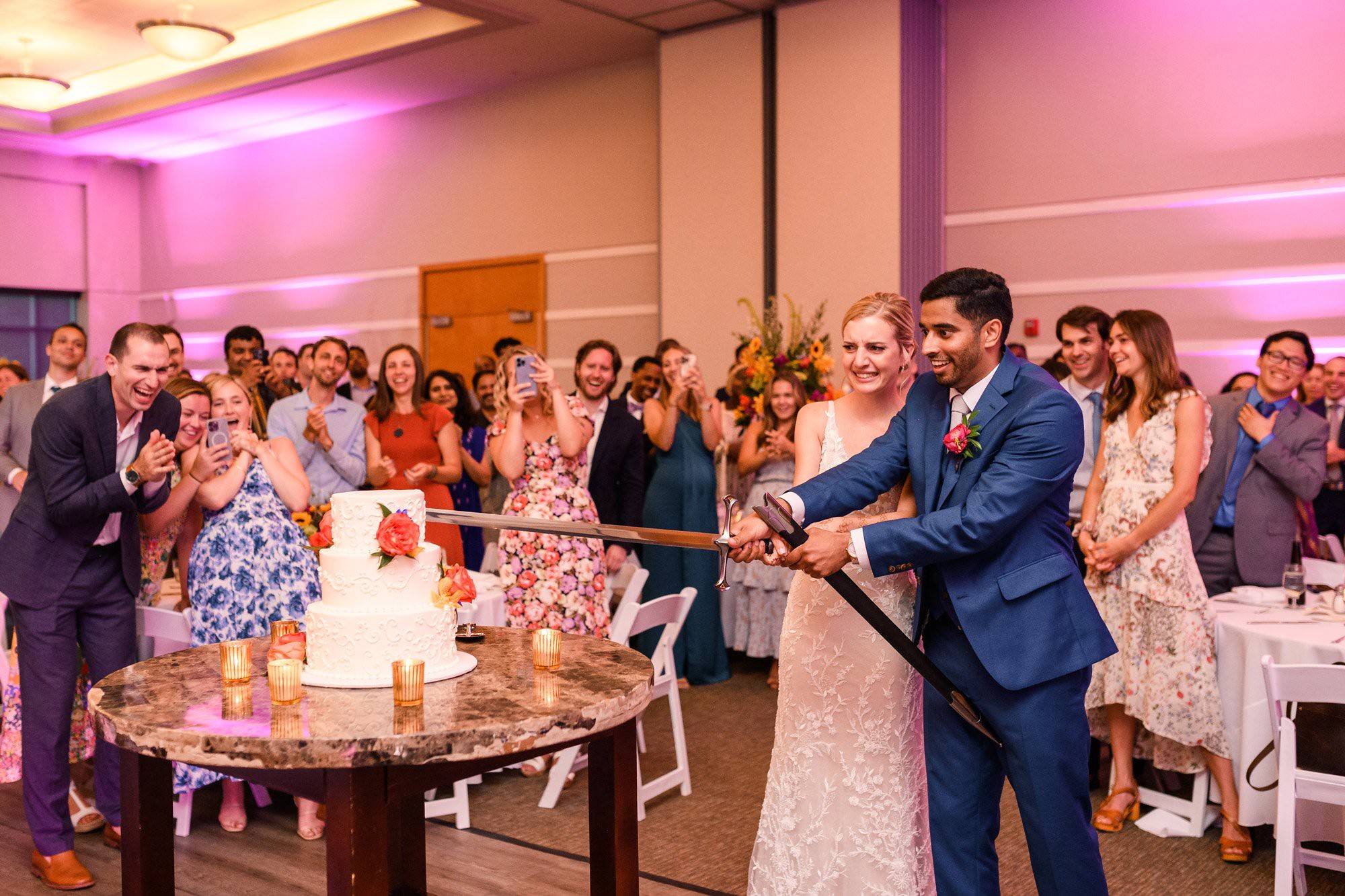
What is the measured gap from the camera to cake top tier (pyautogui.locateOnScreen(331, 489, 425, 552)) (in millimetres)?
2361

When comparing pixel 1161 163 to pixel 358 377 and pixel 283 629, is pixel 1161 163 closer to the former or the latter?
pixel 358 377

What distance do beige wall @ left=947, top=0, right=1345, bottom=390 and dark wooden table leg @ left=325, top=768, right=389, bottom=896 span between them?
613 centimetres

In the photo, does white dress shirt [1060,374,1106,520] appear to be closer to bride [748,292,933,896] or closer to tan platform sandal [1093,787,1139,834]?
tan platform sandal [1093,787,1139,834]

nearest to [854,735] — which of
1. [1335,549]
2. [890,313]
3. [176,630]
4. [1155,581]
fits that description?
[890,313]

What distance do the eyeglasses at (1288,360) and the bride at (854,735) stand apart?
2822mm

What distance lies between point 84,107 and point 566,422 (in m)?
9.02

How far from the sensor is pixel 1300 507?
16.4ft

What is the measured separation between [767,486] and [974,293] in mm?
3710

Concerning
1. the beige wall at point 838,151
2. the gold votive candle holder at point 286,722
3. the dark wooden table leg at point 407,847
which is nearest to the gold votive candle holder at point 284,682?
the gold votive candle holder at point 286,722

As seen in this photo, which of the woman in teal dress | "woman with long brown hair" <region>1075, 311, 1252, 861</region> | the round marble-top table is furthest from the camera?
the woman in teal dress

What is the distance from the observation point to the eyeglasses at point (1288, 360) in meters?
5.08

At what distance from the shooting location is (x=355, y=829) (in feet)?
6.63

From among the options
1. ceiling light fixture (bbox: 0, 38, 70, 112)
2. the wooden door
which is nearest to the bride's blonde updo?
the wooden door

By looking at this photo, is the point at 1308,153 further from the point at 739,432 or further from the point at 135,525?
the point at 135,525
